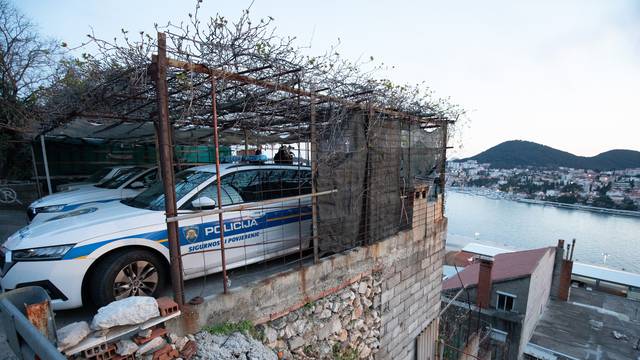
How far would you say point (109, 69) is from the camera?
3.49 m

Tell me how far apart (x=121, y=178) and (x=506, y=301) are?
56.0 feet

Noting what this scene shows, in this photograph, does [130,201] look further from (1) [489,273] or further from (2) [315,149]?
(1) [489,273]

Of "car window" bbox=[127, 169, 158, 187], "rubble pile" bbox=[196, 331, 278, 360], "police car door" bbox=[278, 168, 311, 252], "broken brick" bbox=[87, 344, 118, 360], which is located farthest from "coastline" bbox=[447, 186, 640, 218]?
"broken brick" bbox=[87, 344, 118, 360]

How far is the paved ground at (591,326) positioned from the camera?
517 inches

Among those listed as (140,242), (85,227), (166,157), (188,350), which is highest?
(166,157)

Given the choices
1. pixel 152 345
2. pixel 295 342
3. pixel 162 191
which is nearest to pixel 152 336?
pixel 152 345

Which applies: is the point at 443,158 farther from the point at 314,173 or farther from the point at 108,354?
the point at 108,354

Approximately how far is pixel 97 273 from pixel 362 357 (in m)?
4.11

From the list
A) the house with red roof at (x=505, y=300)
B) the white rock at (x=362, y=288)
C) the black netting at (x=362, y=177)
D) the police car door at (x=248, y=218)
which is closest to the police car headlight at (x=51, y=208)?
the police car door at (x=248, y=218)

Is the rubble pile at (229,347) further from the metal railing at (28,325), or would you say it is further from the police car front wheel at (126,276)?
the metal railing at (28,325)

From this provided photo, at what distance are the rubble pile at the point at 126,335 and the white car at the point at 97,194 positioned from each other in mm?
3612

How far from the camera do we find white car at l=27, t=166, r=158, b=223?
5561 millimetres

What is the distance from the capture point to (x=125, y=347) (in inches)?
93.1

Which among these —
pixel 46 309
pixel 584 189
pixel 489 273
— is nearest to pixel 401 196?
pixel 46 309
